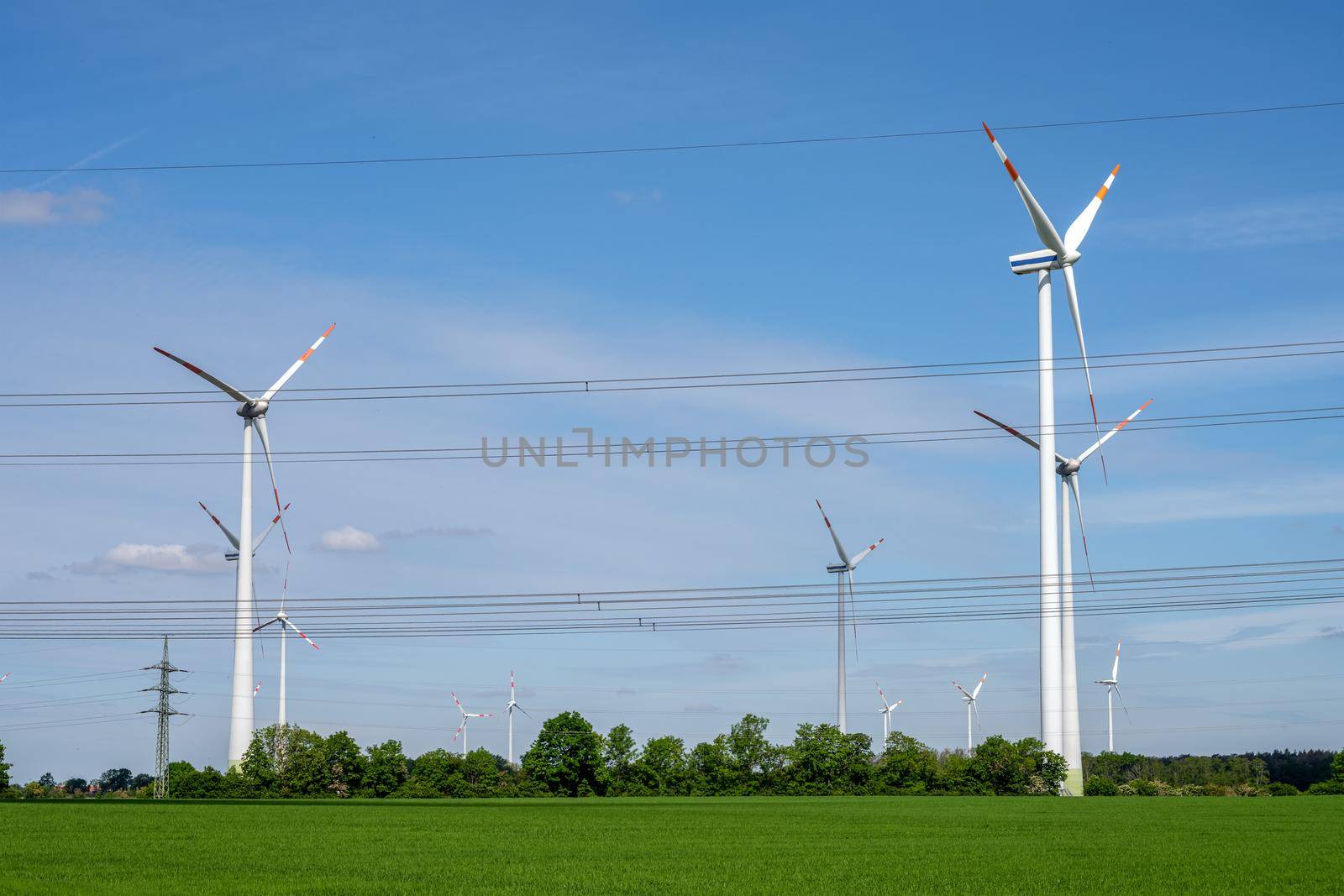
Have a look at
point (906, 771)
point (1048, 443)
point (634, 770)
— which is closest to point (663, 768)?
point (634, 770)

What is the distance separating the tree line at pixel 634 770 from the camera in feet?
368

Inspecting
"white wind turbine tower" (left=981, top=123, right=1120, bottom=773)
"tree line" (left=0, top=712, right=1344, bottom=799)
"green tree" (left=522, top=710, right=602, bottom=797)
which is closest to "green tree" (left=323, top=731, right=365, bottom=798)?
"tree line" (left=0, top=712, right=1344, bottom=799)

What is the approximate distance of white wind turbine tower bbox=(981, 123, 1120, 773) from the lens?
9481 centimetres

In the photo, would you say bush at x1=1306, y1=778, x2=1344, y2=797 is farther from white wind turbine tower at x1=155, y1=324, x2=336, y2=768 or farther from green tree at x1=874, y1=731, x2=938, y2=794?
white wind turbine tower at x1=155, y1=324, x2=336, y2=768

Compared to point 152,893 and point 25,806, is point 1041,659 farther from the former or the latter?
point 152,893

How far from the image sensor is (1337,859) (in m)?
43.6

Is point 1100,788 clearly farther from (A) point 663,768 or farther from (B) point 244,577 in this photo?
(B) point 244,577

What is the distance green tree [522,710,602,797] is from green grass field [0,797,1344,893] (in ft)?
147

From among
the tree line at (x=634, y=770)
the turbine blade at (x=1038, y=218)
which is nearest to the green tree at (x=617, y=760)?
the tree line at (x=634, y=770)

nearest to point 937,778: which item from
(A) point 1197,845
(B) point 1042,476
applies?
(B) point 1042,476

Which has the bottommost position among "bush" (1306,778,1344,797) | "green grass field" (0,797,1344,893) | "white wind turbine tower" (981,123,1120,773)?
"bush" (1306,778,1344,797)

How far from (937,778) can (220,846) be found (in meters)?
84.5

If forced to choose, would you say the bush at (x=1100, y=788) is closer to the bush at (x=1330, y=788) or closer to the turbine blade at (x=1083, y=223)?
the bush at (x=1330, y=788)

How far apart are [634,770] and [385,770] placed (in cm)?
2343
